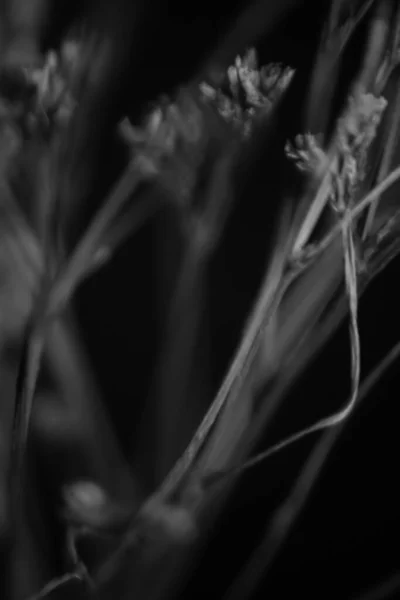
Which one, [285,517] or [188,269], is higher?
[188,269]

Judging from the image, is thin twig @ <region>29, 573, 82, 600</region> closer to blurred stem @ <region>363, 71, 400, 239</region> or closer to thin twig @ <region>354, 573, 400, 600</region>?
thin twig @ <region>354, 573, 400, 600</region>

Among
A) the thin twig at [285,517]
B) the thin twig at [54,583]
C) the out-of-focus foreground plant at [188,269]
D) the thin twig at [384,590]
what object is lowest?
the thin twig at [384,590]

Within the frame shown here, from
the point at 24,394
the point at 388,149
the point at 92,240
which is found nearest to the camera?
the point at 388,149

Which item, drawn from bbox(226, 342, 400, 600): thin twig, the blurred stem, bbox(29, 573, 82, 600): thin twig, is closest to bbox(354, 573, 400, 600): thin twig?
bbox(226, 342, 400, 600): thin twig

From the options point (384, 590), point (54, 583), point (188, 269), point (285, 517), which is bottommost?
point (384, 590)

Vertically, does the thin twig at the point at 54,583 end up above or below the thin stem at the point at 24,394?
below

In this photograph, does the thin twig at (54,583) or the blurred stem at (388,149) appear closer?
the blurred stem at (388,149)

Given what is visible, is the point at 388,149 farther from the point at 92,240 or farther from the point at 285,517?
the point at 285,517

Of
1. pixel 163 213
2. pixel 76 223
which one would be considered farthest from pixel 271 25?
pixel 76 223

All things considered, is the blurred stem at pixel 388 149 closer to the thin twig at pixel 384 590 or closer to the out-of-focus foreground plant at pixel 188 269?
the out-of-focus foreground plant at pixel 188 269

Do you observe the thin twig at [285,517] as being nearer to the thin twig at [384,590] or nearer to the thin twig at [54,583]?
the thin twig at [384,590]

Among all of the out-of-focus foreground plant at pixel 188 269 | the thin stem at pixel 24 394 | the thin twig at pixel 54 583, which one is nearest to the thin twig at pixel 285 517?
the out-of-focus foreground plant at pixel 188 269

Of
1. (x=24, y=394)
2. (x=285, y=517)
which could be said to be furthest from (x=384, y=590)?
(x=24, y=394)
